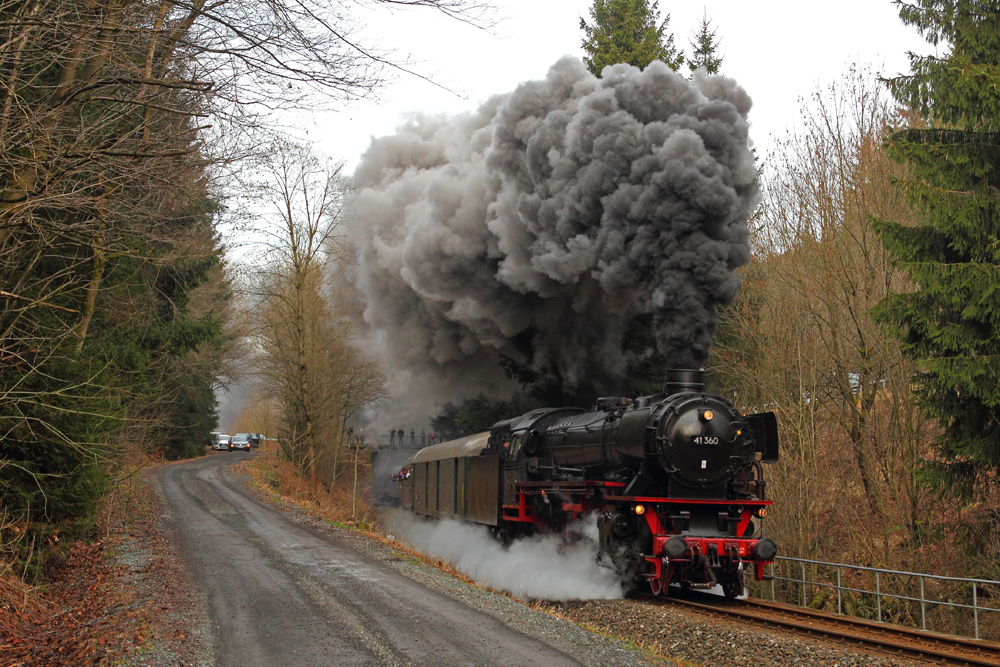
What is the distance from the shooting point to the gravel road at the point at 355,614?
6.78m

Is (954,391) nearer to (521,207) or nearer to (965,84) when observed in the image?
(965,84)

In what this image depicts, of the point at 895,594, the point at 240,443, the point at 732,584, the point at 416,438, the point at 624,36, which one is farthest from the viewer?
the point at 240,443

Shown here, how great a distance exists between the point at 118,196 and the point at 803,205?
1227 centimetres

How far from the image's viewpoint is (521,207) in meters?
15.3

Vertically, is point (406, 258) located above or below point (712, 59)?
below

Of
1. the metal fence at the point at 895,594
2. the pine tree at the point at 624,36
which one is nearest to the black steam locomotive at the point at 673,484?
the metal fence at the point at 895,594

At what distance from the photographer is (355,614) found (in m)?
8.23

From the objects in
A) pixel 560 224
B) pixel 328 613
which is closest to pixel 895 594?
pixel 560 224

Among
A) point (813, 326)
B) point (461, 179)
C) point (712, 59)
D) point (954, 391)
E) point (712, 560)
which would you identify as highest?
point (712, 59)

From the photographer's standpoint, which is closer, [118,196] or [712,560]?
[118,196]

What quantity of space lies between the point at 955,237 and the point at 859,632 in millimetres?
4880

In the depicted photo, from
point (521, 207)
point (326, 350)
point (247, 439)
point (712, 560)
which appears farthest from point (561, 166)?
point (247, 439)

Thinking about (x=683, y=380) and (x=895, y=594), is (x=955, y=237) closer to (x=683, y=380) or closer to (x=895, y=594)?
(x=683, y=380)

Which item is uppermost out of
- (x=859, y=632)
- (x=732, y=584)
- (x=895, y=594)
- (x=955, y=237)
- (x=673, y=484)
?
(x=955, y=237)
